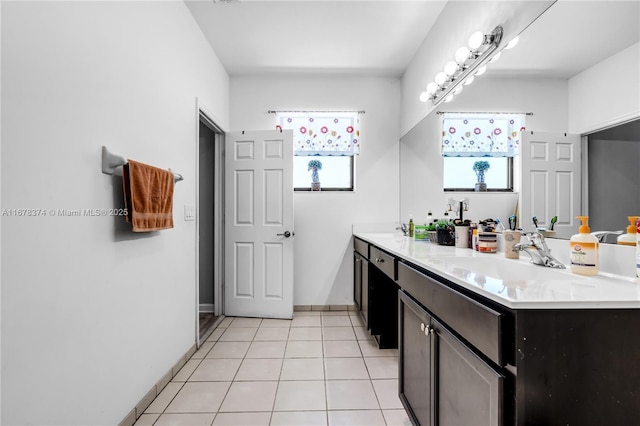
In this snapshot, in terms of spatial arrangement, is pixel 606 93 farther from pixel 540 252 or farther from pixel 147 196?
pixel 147 196

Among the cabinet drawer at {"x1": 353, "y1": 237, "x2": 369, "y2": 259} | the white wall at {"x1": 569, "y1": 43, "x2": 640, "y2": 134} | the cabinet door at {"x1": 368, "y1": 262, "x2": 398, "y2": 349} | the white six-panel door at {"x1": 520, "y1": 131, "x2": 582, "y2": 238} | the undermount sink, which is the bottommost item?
the cabinet door at {"x1": 368, "y1": 262, "x2": 398, "y2": 349}

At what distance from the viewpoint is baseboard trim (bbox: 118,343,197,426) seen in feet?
5.00

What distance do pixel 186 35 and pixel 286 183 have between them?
4.81 feet

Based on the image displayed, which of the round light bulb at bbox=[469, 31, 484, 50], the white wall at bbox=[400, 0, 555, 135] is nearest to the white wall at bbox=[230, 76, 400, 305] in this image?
the white wall at bbox=[400, 0, 555, 135]

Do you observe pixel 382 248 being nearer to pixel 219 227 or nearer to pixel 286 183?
pixel 286 183

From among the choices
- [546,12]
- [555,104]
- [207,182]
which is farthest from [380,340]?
[207,182]

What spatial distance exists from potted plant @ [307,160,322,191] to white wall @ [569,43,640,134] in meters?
2.37

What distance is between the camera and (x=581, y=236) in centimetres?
105

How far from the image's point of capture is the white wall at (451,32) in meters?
1.47

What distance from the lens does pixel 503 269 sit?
1.38m

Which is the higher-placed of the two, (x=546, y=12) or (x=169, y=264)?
(x=546, y=12)

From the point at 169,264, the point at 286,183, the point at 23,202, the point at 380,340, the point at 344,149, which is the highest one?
the point at 344,149

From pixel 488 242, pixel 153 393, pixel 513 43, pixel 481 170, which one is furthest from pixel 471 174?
pixel 153 393

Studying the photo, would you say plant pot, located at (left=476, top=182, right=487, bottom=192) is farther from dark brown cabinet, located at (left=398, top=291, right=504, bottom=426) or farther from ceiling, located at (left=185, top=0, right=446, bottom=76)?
ceiling, located at (left=185, top=0, right=446, bottom=76)
